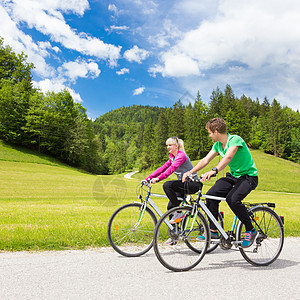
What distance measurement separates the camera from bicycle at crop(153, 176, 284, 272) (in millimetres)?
4199

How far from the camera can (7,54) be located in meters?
66.1

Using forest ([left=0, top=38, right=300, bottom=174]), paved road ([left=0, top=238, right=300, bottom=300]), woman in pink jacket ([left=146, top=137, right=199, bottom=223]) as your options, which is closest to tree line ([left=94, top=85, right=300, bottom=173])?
forest ([left=0, top=38, right=300, bottom=174])

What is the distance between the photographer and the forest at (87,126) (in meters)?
53.3

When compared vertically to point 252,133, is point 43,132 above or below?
below

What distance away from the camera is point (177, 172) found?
17.2 feet

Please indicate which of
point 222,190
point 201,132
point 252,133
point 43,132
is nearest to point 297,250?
point 222,190

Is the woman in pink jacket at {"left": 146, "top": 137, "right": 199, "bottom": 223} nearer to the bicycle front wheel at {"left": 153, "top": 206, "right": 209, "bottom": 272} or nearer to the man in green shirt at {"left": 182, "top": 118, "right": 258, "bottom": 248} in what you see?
the man in green shirt at {"left": 182, "top": 118, "right": 258, "bottom": 248}

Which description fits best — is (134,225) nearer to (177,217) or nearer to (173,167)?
(177,217)

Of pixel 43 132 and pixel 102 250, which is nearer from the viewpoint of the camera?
pixel 102 250

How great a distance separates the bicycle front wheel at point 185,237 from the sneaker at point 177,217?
46mm

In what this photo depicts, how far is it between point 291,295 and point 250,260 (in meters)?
1.25

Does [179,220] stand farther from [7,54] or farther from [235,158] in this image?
[7,54]

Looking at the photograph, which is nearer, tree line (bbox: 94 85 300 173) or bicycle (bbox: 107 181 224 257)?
bicycle (bbox: 107 181 224 257)

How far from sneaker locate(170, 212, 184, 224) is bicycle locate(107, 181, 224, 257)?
19.7 inches
